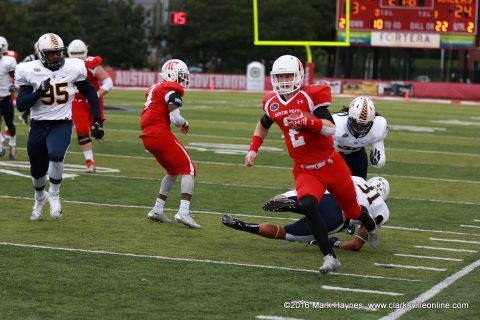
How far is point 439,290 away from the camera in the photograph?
725 cm

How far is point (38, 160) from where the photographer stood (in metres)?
9.78

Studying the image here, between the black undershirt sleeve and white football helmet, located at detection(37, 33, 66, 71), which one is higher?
white football helmet, located at detection(37, 33, 66, 71)

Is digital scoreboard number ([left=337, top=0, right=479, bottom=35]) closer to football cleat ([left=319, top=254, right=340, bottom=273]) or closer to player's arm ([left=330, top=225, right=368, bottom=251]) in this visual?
player's arm ([left=330, top=225, right=368, bottom=251])

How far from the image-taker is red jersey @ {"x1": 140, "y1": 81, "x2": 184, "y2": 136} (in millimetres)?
9953

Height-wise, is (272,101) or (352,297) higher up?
(272,101)

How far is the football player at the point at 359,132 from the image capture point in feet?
28.9

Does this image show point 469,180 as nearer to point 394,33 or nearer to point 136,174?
→ point 136,174

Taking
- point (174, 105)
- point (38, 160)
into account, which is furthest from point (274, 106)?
point (38, 160)

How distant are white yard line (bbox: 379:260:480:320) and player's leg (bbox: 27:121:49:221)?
157 inches

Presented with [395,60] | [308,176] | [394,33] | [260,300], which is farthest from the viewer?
[395,60]

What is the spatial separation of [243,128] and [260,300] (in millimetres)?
16307

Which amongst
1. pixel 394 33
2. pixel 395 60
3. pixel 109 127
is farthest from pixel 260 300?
pixel 395 60

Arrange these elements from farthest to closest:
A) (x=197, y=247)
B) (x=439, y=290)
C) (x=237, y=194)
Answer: (x=237, y=194) → (x=197, y=247) → (x=439, y=290)

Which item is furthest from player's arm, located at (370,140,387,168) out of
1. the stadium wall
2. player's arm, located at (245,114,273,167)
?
the stadium wall
